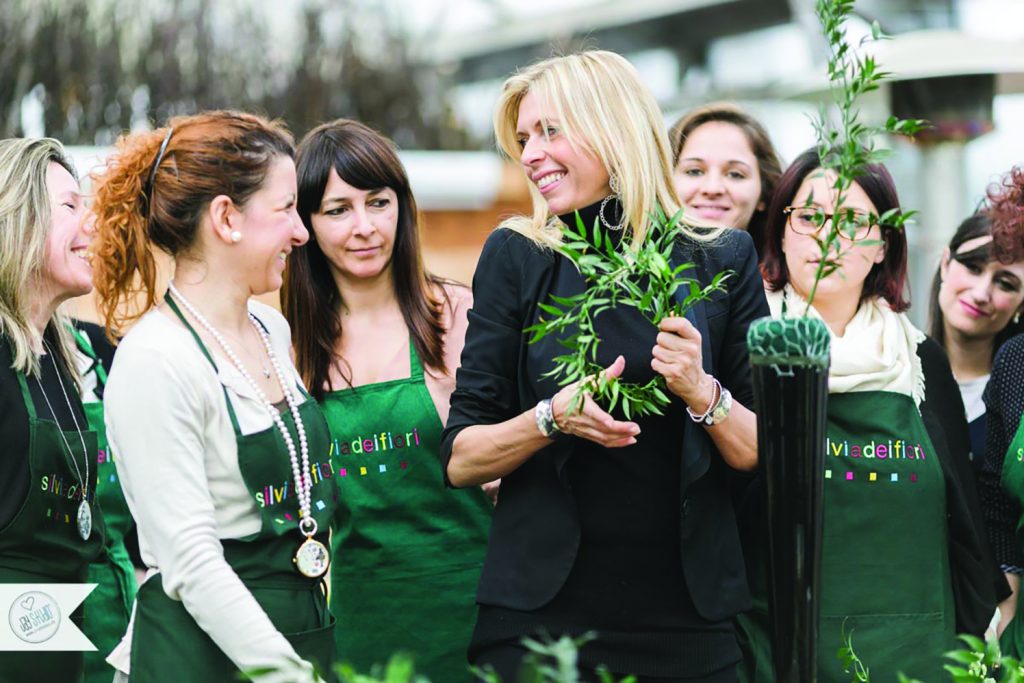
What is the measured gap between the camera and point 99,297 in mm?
2771

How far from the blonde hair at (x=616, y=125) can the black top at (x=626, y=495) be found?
0.10m

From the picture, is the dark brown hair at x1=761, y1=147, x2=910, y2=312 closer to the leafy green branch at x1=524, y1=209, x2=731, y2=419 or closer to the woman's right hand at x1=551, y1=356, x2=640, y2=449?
the leafy green branch at x1=524, y1=209, x2=731, y2=419

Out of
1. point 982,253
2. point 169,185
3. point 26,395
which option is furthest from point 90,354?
point 982,253

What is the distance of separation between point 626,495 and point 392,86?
7674mm

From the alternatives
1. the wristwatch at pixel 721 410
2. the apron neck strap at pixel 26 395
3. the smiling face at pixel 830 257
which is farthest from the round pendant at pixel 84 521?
the smiling face at pixel 830 257

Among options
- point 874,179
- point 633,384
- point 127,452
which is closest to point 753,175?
point 874,179

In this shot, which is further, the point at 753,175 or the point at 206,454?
the point at 753,175

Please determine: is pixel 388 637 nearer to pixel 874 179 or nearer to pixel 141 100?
pixel 874 179

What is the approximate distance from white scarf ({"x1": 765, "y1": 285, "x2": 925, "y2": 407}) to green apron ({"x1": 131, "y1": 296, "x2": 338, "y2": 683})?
4.00ft

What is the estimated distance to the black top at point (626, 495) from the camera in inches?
96.8

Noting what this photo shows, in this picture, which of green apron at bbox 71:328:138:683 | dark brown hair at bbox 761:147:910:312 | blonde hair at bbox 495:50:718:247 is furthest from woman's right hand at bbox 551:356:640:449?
green apron at bbox 71:328:138:683

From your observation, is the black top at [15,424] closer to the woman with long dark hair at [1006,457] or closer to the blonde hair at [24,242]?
the blonde hair at [24,242]

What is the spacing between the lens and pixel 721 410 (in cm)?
235

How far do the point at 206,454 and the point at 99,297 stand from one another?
0.61 metres
